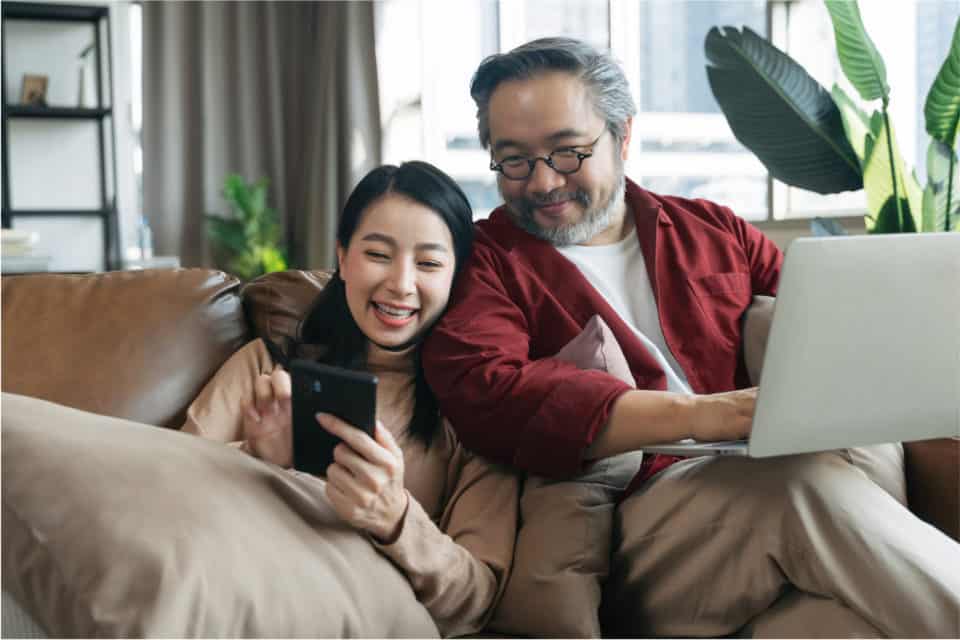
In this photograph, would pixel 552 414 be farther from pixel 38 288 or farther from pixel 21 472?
pixel 38 288

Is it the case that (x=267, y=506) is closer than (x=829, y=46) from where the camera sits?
Yes

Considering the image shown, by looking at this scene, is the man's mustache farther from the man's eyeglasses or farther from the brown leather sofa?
the brown leather sofa

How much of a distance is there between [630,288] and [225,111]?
5395 mm

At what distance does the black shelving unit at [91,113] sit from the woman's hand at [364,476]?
445cm

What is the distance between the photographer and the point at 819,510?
1230 millimetres

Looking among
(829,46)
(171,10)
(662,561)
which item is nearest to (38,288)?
→ (662,561)

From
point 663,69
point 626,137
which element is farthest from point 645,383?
point 663,69

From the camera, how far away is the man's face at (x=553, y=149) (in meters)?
1.71

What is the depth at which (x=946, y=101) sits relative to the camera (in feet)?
8.86

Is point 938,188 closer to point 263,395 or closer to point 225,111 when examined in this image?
point 263,395

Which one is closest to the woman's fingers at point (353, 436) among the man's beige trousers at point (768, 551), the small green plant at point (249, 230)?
the man's beige trousers at point (768, 551)

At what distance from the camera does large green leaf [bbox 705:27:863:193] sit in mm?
2828

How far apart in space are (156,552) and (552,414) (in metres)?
0.61

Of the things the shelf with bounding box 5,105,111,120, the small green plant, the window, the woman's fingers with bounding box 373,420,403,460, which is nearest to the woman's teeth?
the woman's fingers with bounding box 373,420,403,460
